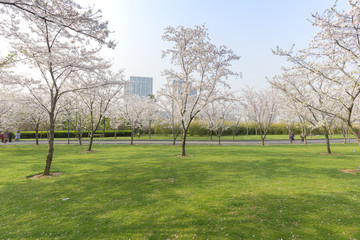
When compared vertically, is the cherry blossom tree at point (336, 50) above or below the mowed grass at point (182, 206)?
above

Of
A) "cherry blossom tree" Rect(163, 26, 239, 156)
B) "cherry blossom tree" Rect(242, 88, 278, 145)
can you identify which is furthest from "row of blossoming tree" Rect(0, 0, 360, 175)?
"cherry blossom tree" Rect(242, 88, 278, 145)

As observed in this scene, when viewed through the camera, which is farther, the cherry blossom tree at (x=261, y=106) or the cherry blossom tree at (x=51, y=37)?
the cherry blossom tree at (x=261, y=106)

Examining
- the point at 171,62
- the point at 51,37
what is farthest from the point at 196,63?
the point at 51,37

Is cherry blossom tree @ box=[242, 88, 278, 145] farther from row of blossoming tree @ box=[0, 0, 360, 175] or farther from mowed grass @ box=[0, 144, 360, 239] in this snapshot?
mowed grass @ box=[0, 144, 360, 239]

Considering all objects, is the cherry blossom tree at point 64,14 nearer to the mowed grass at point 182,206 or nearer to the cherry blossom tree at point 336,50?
the mowed grass at point 182,206

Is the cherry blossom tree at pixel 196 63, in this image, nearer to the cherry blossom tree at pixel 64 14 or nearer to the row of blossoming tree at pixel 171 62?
the row of blossoming tree at pixel 171 62

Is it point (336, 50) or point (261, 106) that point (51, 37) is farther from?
point (261, 106)

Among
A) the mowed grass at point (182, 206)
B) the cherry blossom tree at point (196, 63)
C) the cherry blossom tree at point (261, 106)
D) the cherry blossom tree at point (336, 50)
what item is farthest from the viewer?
the cherry blossom tree at point (261, 106)

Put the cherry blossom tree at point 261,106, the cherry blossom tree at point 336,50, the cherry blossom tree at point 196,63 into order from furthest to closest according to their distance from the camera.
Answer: the cherry blossom tree at point 261,106 → the cherry blossom tree at point 196,63 → the cherry blossom tree at point 336,50

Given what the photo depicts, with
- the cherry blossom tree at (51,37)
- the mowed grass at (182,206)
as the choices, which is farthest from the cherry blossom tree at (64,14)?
the mowed grass at (182,206)

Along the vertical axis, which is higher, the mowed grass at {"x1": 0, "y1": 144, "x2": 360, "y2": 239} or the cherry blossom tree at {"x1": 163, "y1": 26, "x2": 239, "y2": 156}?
the cherry blossom tree at {"x1": 163, "y1": 26, "x2": 239, "y2": 156}

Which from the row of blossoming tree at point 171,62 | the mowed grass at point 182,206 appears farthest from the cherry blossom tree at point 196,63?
the mowed grass at point 182,206

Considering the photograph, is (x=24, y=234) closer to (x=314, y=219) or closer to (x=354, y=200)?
(x=314, y=219)

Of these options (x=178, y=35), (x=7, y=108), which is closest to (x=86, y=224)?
(x=178, y=35)
